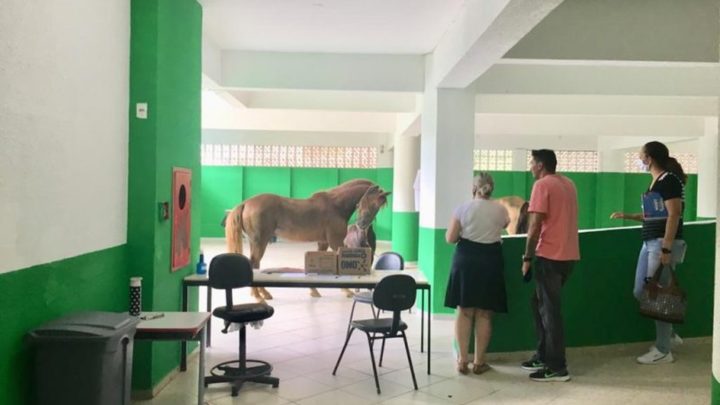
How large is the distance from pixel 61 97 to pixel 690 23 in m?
5.19

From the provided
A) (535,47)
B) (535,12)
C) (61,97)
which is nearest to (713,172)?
(535,47)

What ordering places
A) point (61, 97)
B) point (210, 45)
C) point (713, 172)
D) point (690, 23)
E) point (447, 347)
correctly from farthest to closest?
point (713, 172), point (210, 45), point (447, 347), point (690, 23), point (61, 97)

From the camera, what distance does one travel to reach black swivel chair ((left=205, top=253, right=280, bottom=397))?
4398 millimetres

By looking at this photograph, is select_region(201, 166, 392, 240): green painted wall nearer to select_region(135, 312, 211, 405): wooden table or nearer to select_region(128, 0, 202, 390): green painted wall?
select_region(128, 0, 202, 390): green painted wall

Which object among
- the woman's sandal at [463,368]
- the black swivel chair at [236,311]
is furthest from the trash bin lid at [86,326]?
the woman's sandal at [463,368]

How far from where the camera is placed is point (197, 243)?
5492mm

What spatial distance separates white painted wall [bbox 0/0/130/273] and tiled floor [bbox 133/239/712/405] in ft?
5.23

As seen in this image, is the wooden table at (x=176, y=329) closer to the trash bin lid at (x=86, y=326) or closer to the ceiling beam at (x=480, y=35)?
the trash bin lid at (x=86, y=326)

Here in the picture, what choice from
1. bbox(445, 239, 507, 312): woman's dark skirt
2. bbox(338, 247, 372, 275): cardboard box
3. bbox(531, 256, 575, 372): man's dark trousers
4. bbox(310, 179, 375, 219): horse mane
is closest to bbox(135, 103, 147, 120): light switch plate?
bbox(338, 247, 372, 275): cardboard box

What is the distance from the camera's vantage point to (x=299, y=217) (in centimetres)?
801

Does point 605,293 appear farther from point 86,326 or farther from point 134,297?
point 86,326

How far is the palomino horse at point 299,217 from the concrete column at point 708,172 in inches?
303

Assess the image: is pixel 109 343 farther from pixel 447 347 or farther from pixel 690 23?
pixel 690 23

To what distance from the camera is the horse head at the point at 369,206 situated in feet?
25.2
